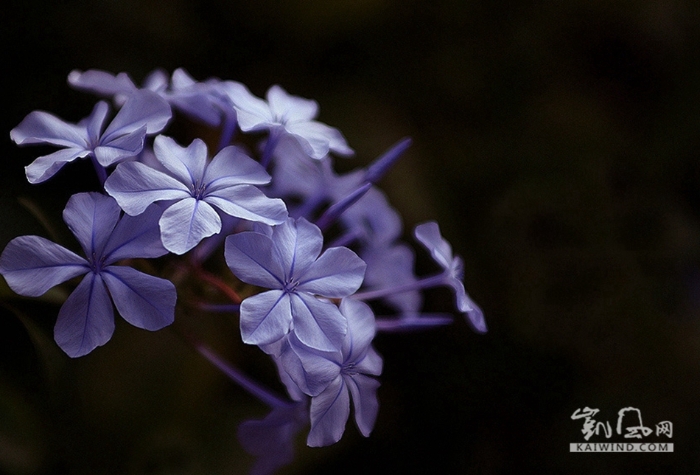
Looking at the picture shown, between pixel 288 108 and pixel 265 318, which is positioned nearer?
pixel 265 318

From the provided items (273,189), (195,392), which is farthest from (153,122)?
(195,392)

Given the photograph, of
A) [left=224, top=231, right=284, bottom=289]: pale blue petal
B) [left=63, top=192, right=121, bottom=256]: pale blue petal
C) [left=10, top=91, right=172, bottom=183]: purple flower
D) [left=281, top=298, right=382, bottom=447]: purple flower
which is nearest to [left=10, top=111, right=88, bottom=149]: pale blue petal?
[left=10, top=91, right=172, bottom=183]: purple flower

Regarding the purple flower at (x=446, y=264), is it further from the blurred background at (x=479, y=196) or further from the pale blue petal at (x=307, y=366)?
the blurred background at (x=479, y=196)

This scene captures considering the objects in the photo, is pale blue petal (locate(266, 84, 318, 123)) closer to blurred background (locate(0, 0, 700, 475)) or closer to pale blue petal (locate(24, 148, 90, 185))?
pale blue petal (locate(24, 148, 90, 185))

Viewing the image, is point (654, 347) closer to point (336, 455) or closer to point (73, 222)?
point (336, 455)

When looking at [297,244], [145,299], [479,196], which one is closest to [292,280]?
[297,244]

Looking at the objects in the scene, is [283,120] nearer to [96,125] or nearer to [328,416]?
[96,125]
